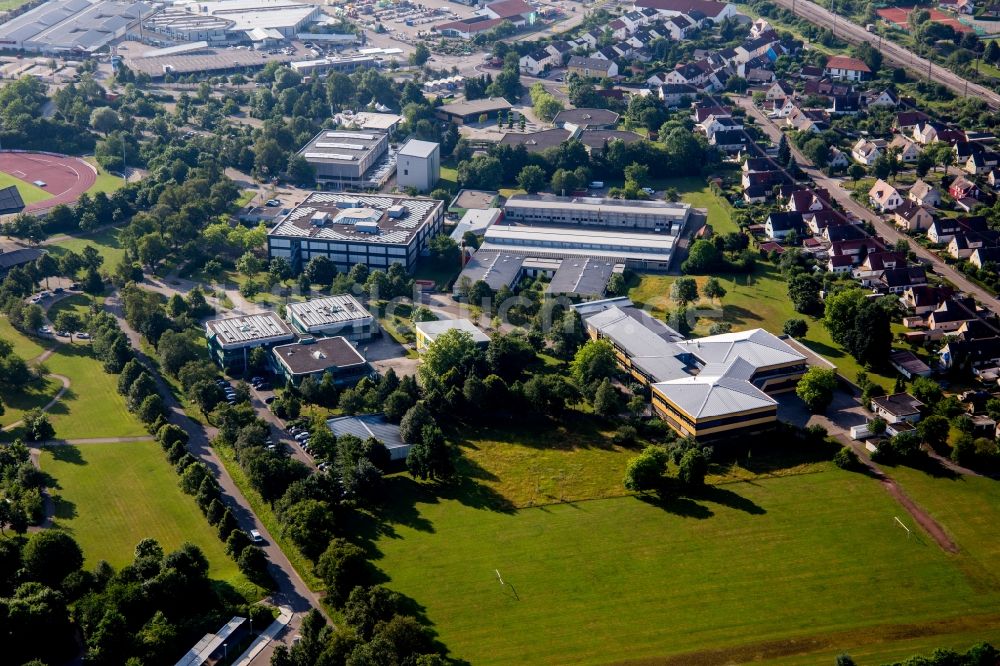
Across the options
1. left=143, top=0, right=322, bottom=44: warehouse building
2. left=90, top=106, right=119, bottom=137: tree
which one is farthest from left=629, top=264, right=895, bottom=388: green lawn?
Answer: left=143, top=0, right=322, bottom=44: warehouse building

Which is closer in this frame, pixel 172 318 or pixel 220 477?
pixel 220 477

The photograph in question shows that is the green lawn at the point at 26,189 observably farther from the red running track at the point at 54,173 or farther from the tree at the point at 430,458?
the tree at the point at 430,458

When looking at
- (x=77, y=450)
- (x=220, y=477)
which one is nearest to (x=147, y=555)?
(x=220, y=477)

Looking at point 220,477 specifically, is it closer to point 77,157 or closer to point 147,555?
point 147,555

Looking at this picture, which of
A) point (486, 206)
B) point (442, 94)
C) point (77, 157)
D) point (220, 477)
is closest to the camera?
point (220, 477)

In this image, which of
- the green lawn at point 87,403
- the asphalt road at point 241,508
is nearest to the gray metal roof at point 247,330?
the asphalt road at point 241,508

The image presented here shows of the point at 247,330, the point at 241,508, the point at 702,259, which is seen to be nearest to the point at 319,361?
the point at 247,330

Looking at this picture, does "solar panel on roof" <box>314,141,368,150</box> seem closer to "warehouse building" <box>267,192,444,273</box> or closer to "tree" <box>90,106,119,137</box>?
"warehouse building" <box>267,192,444,273</box>

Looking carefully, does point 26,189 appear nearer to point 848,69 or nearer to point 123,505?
point 123,505
